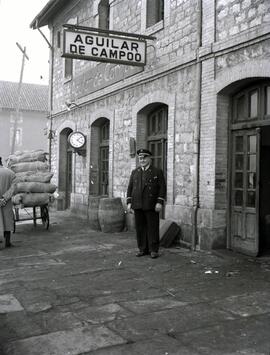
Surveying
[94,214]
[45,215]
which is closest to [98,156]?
[94,214]

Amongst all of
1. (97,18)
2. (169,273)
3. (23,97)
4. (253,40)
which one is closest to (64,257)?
(169,273)

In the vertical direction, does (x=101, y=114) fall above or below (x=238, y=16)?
below

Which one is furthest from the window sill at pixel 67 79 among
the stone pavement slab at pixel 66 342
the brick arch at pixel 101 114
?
the stone pavement slab at pixel 66 342

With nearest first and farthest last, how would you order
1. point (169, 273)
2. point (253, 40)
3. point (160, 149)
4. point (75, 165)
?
point (169, 273), point (253, 40), point (160, 149), point (75, 165)

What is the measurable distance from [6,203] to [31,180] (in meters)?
2.13

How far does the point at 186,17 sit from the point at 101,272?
17.5 feet

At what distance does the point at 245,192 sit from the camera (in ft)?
25.3

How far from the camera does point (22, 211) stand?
51.1ft

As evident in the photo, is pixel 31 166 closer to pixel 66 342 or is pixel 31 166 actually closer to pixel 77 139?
pixel 77 139

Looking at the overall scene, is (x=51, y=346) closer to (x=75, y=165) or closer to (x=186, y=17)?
(x=186, y=17)

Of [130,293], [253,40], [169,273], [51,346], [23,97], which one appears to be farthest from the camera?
[23,97]

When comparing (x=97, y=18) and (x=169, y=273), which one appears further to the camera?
(x=97, y=18)

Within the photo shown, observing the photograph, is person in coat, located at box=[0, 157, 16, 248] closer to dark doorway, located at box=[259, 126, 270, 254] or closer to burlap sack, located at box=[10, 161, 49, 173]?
burlap sack, located at box=[10, 161, 49, 173]

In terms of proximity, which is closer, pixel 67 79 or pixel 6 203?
pixel 6 203
